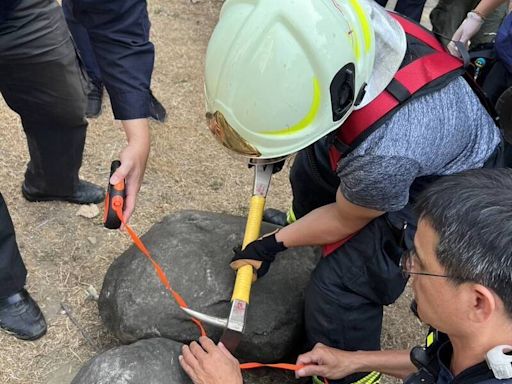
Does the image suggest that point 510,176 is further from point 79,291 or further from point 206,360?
point 79,291

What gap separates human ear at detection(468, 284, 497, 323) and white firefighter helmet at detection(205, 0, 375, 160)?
0.76m

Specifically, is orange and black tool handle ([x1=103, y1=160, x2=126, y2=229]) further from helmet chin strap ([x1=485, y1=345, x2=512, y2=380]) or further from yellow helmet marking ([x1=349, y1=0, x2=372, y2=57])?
helmet chin strap ([x1=485, y1=345, x2=512, y2=380])

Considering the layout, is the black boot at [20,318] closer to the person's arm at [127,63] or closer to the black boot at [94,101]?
the person's arm at [127,63]

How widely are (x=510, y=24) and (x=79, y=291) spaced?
238cm

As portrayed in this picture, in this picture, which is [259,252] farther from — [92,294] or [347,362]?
[92,294]

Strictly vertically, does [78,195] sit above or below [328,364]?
below

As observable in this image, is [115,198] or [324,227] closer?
[115,198]

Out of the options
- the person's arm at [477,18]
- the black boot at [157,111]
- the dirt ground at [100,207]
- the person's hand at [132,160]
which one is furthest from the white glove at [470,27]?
the person's hand at [132,160]

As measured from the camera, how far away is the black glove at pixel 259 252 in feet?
8.63

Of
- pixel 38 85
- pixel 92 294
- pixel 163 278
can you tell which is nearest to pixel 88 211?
pixel 92 294

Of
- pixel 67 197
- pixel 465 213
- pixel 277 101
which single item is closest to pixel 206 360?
pixel 277 101

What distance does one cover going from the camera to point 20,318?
2922 millimetres

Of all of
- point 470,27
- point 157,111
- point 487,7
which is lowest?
point 157,111

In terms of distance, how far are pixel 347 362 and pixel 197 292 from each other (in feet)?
2.31
